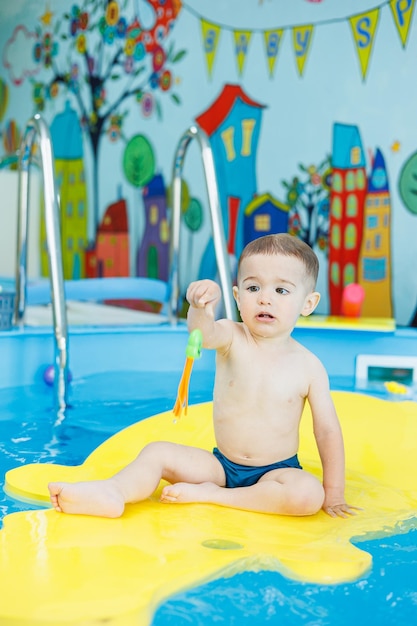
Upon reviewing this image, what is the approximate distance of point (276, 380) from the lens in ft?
5.66

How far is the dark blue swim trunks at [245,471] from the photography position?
1.70 meters

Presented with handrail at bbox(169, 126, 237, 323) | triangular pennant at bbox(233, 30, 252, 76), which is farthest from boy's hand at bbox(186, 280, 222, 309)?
triangular pennant at bbox(233, 30, 252, 76)

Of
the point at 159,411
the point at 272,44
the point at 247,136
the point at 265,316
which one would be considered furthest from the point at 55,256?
the point at 272,44

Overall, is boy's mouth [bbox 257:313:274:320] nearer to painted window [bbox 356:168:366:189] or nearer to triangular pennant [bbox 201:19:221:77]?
painted window [bbox 356:168:366:189]

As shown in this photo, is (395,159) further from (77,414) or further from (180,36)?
(77,414)

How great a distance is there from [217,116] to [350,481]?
373cm

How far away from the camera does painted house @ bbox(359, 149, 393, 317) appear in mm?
4578

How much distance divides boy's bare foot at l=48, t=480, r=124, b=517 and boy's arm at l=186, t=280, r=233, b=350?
14.1 inches

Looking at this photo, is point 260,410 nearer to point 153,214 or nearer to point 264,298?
point 264,298

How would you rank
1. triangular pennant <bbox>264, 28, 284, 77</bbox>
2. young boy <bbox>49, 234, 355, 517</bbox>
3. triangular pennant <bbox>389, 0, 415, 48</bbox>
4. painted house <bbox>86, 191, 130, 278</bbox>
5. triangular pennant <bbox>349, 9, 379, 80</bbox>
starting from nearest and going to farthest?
young boy <bbox>49, 234, 355, 517</bbox>
triangular pennant <bbox>389, 0, 415, 48</bbox>
triangular pennant <bbox>349, 9, 379, 80</bbox>
triangular pennant <bbox>264, 28, 284, 77</bbox>
painted house <bbox>86, 191, 130, 278</bbox>

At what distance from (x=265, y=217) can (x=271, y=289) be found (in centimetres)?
345

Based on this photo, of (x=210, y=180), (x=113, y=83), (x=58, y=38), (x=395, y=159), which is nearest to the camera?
(x=210, y=180)

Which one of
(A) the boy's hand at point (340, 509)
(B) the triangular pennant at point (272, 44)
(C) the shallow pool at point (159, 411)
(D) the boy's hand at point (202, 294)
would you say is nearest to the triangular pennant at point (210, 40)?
(B) the triangular pennant at point (272, 44)

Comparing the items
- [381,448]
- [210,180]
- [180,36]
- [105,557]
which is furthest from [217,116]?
[105,557]
